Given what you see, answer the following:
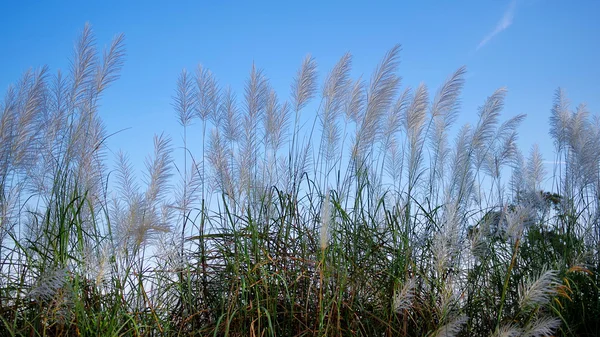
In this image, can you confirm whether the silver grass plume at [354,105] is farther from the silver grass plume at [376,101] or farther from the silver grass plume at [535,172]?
the silver grass plume at [535,172]

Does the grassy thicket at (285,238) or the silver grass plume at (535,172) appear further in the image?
the silver grass plume at (535,172)

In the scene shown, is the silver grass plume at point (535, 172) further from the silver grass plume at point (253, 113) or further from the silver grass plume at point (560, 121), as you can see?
the silver grass plume at point (253, 113)

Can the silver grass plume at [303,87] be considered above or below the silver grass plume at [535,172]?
above

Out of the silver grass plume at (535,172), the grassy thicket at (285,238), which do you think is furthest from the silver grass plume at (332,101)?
the silver grass plume at (535,172)

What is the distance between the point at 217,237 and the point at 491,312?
1672mm

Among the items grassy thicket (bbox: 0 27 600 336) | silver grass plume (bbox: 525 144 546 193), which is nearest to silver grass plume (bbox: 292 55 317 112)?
grassy thicket (bbox: 0 27 600 336)

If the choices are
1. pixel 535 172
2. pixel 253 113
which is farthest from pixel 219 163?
pixel 535 172

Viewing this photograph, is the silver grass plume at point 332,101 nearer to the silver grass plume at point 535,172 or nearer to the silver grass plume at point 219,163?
the silver grass plume at point 219,163

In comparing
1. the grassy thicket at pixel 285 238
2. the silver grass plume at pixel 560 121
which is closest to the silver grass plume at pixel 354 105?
the grassy thicket at pixel 285 238

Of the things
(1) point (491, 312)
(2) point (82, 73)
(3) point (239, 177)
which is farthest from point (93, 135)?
(1) point (491, 312)

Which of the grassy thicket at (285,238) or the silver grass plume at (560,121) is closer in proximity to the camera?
the grassy thicket at (285,238)

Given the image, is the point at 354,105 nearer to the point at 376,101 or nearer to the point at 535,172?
the point at 376,101

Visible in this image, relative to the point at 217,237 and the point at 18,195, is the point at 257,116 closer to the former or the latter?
the point at 217,237

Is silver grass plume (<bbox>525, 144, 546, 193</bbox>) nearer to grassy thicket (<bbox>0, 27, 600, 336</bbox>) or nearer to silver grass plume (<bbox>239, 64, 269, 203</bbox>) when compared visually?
grassy thicket (<bbox>0, 27, 600, 336</bbox>)
